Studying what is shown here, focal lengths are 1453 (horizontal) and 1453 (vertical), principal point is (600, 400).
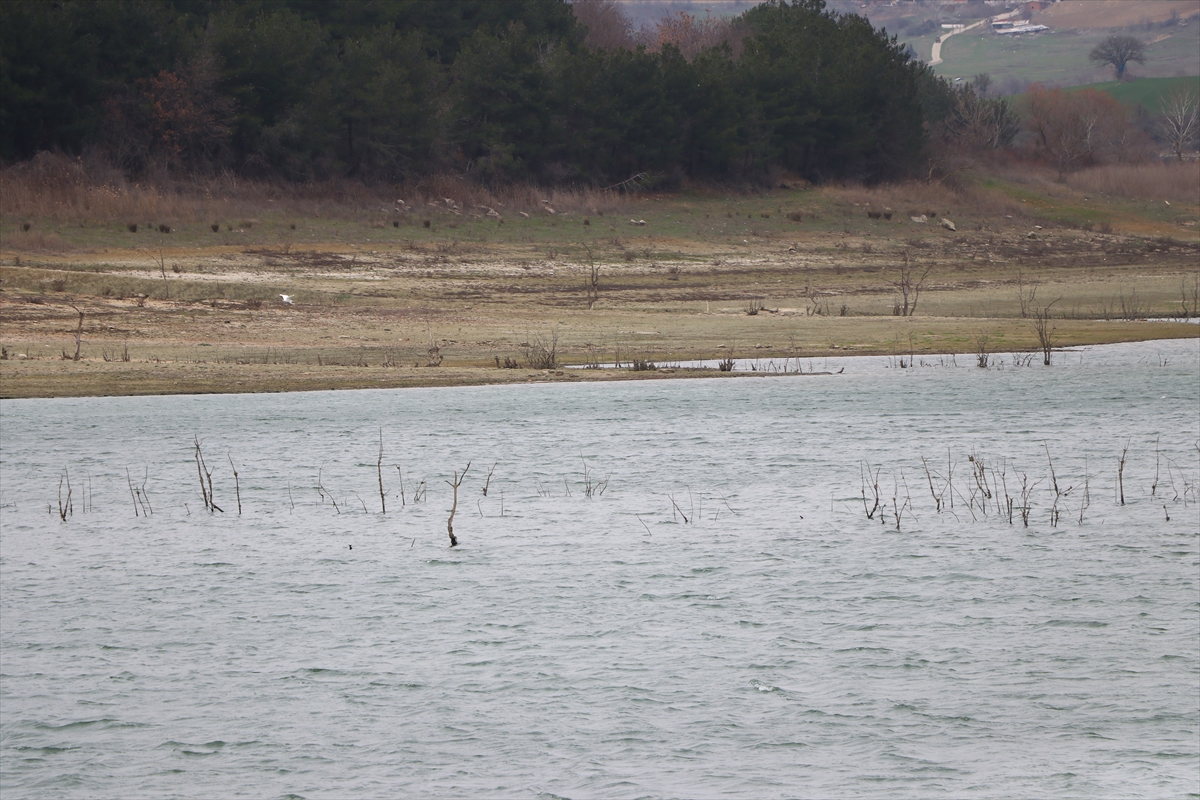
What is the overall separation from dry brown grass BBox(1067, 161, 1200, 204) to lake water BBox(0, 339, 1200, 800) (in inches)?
2054

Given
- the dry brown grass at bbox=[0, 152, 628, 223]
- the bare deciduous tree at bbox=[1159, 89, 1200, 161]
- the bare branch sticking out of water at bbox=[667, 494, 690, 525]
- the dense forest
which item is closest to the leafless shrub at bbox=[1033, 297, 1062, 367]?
the bare branch sticking out of water at bbox=[667, 494, 690, 525]

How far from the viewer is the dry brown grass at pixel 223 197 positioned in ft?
119

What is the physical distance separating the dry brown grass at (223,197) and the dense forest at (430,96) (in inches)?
65.4

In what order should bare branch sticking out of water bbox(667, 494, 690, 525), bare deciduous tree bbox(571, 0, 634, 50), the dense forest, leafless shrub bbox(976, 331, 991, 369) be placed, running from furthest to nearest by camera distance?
bare deciduous tree bbox(571, 0, 634, 50), the dense forest, leafless shrub bbox(976, 331, 991, 369), bare branch sticking out of water bbox(667, 494, 690, 525)

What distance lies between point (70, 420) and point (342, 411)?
3.55 m

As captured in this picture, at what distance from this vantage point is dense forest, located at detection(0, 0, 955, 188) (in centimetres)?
4281

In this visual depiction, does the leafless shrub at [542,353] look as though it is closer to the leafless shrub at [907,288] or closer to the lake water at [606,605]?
the lake water at [606,605]

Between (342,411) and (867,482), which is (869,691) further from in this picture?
(342,411)

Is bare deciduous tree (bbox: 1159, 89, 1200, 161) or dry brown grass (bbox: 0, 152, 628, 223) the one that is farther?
bare deciduous tree (bbox: 1159, 89, 1200, 161)

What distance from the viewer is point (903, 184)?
62.0 metres

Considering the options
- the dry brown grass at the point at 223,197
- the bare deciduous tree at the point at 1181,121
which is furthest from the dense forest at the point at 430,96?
the bare deciduous tree at the point at 1181,121

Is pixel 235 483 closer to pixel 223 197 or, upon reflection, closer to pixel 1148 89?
pixel 223 197

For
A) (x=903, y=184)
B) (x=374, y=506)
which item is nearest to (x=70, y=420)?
(x=374, y=506)

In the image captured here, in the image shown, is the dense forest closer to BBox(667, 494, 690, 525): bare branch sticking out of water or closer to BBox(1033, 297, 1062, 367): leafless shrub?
BBox(1033, 297, 1062, 367): leafless shrub
